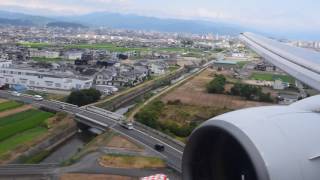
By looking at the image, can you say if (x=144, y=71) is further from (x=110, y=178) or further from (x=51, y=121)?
(x=110, y=178)

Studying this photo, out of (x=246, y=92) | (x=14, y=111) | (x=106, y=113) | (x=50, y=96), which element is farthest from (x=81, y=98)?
(x=246, y=92)

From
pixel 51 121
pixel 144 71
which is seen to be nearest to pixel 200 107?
pixel 51 121

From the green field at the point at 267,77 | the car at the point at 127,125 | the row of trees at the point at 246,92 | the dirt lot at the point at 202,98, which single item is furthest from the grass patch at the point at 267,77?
the car at the point at 127,125

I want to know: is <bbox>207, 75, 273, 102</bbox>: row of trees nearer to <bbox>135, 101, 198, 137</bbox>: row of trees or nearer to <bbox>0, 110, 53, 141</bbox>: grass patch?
<bbox>135, 101, 198, 137</bbox>: row of trees

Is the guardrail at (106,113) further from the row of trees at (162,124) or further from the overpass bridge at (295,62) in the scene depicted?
the overpass bridge at (295,62)

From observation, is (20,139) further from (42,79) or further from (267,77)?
(267,77)
